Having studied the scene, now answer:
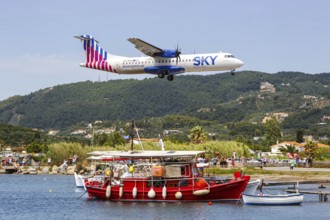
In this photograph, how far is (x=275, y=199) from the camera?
51375 mm

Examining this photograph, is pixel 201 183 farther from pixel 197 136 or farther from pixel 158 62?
pixel 197 136

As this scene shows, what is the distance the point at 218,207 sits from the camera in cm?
5088

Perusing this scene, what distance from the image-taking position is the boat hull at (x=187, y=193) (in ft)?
169

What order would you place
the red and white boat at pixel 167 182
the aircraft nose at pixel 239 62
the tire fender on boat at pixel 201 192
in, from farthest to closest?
the aircraft nose at pixel 239 62 → the tire fender on boat at pixel 201 192 → the red and white boat at pixel 167 182

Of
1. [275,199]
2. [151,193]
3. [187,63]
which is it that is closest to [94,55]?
[187,63]

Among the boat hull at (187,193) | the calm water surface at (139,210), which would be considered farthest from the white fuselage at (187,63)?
the boat hull at (187,193)

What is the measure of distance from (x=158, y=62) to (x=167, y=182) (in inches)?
897

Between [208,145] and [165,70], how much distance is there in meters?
30.6

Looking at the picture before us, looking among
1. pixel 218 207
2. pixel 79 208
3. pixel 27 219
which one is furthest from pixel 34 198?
pixel 218 207

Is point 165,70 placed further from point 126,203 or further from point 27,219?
point 27,219

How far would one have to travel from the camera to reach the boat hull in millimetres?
51469

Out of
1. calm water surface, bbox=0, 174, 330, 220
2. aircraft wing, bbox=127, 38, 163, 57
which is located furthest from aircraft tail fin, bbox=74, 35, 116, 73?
calm water surface, bbox=0, 174, 330, 220

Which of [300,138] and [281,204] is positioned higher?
[300,138]

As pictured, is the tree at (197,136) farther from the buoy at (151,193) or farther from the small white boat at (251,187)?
the buoy at (151,193)
